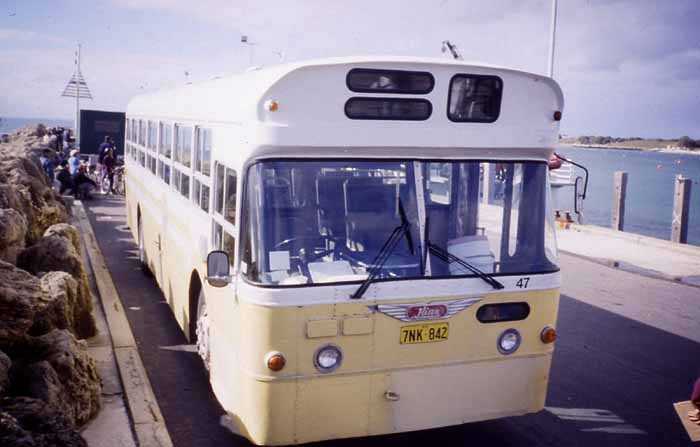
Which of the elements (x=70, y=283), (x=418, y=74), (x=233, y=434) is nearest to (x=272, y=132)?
(x=418, y=74)

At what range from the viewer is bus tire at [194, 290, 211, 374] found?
640cm

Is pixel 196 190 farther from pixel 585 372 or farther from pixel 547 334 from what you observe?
pixel 585 372

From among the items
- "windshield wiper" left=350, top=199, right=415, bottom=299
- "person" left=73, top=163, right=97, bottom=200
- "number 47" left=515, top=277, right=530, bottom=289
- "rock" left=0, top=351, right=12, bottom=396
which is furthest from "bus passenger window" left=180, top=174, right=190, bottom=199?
"person" left=73, top=163, right=97, bottom=200

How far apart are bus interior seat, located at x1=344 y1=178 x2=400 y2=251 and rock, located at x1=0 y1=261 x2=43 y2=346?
2.84 m

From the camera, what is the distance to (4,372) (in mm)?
5250

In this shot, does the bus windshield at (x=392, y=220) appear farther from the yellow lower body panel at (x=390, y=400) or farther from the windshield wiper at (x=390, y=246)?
the yellow lower body panel at (x=390, y=400)

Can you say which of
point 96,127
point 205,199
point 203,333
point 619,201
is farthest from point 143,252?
point 96,127

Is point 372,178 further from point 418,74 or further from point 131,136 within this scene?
point 131,136

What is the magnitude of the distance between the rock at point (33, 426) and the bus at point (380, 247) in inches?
47.1

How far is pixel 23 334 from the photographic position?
5832 millimetres

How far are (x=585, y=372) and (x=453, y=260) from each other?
3.79 m

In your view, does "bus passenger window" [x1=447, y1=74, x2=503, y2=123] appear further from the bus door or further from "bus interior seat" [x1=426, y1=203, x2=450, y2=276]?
the bus door

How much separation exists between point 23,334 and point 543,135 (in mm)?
4526

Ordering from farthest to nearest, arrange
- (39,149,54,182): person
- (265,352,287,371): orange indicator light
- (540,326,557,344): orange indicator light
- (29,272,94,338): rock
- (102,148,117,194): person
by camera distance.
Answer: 1. (102,148,117,194): person
2. (39,149,54,182): person
3. (29,272,94,338): rock
4. (540,326,557,344): orange indicator light
5. (265,352,287,371): orange indicator light
